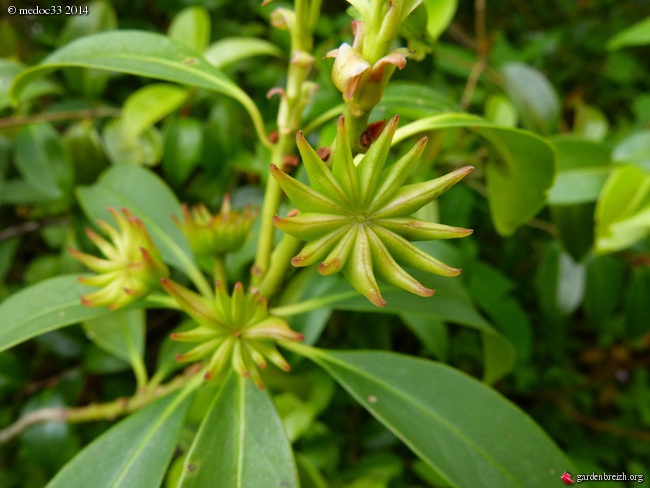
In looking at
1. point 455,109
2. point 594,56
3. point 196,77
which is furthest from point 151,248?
point 594,56

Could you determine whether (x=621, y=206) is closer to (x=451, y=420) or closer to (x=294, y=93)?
(x=451, y=420)

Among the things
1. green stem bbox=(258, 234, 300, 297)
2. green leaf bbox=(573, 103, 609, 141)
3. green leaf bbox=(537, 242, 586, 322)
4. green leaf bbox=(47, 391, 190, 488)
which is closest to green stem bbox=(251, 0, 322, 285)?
green stem bbox=(258, 234, 300, 297)

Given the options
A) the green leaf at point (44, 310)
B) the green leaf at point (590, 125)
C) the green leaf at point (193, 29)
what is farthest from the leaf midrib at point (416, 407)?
the green leaf at point (590, 125)

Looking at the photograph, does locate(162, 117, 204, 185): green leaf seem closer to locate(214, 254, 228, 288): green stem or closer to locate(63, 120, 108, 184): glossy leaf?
locate(63, 120, 108, 184): glossy leaf

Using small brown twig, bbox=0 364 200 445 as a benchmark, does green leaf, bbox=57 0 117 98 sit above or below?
above

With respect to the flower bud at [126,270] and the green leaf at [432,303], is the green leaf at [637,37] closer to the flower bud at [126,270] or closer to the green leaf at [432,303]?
the green leaf at [432,303]

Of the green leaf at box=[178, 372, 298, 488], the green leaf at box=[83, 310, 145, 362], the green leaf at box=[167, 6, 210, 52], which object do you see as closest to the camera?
the green leaf at box=[178, 372, 298, 488]
